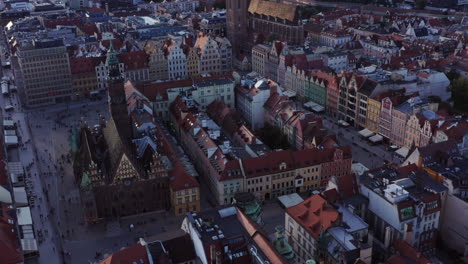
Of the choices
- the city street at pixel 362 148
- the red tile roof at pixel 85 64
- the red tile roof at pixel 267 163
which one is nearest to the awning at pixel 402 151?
the city street at pixel 362 148

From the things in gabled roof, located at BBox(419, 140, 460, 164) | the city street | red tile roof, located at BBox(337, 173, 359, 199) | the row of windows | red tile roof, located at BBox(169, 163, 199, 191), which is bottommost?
the city street

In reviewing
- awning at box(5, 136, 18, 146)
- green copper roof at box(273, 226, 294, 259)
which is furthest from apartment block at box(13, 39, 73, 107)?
green copper roof at box(273, 226, 294, 259)

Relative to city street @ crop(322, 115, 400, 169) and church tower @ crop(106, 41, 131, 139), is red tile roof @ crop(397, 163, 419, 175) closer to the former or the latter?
city street @ crop(322, 115, 400, 169)

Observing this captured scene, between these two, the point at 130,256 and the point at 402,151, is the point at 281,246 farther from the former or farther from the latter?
the point at 402,151

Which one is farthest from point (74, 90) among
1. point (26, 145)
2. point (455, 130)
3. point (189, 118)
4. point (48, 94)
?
point (455, 130)

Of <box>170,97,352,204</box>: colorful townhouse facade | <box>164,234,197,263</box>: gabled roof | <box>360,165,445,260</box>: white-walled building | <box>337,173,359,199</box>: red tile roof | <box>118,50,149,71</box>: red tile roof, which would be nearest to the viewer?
<box>164,234,197,263</box>: gabled roof

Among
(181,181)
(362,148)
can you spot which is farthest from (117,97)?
(362,148)

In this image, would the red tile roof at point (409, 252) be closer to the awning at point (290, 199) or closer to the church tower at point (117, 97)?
the awning at point (290, 199)
